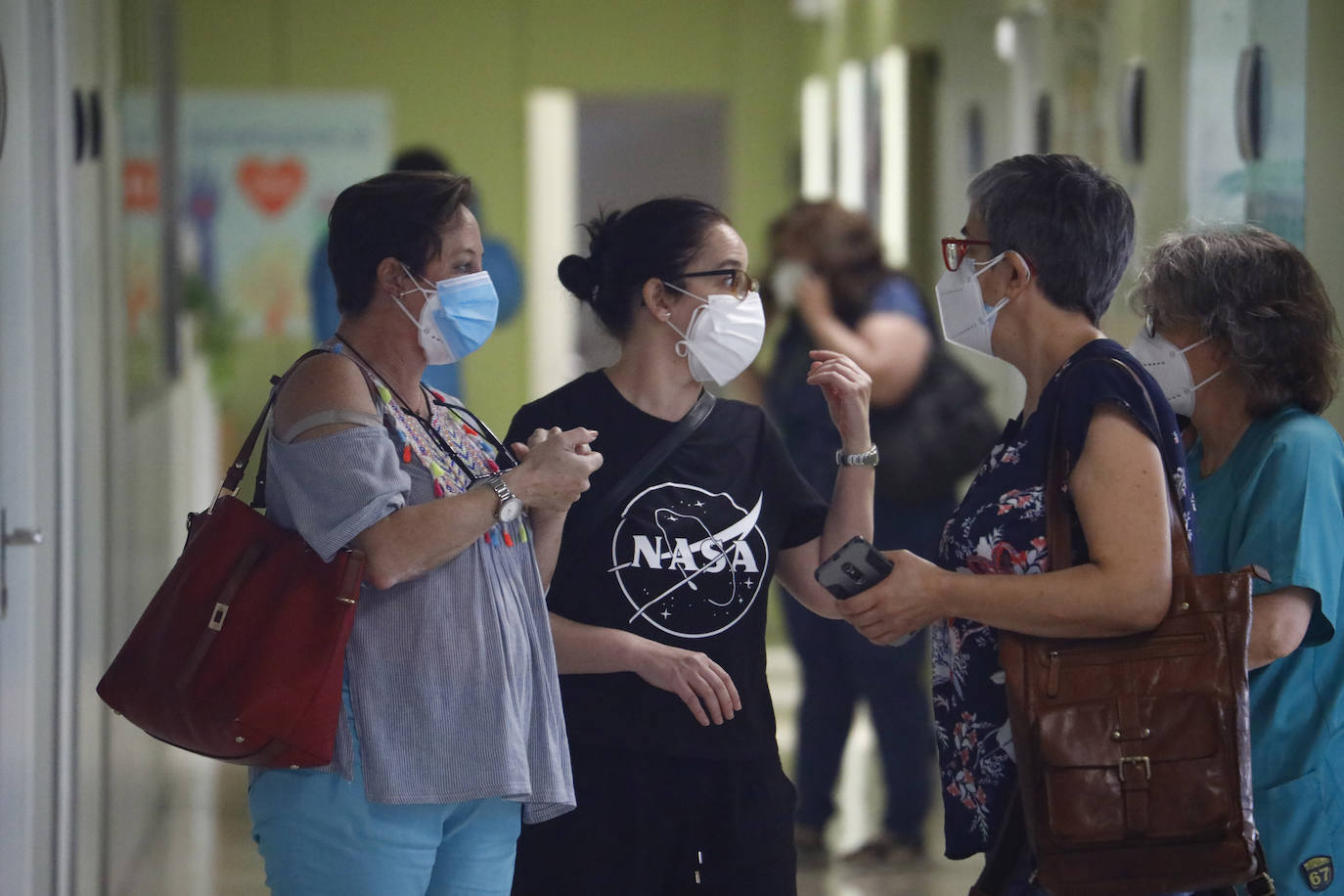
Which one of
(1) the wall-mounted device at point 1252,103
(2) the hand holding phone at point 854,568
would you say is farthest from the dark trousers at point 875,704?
(2) the hand holding phone at point 854,568

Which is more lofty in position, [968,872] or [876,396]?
[876,396]

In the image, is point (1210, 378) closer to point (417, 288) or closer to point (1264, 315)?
point (1264, 315)

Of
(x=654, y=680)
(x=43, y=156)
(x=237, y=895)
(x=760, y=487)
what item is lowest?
(x=237, y=895)

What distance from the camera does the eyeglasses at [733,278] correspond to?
2.15 m

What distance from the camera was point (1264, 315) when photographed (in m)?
2.00

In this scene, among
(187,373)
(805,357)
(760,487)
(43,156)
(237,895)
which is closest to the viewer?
(760,487)

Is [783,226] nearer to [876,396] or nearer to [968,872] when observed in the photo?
[876,396]

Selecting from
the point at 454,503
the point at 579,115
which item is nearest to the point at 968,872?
the point at 454,503

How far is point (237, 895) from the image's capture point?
13.1 ft

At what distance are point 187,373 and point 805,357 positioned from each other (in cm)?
260

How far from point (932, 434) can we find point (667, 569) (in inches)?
87.5

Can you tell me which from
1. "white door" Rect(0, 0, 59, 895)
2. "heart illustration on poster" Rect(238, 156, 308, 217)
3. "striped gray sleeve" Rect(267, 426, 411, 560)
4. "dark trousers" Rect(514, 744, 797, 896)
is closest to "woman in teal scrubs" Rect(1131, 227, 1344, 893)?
"dark trousers" Rect(514, 744, 797, 896)

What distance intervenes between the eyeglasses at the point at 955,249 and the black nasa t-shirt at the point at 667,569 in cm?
41

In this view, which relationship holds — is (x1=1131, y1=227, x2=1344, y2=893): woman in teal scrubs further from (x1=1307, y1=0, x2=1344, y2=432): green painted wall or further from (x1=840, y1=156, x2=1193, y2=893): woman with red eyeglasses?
(x1=1307, y1=0, x2=1344, y2=432): green painted wall
